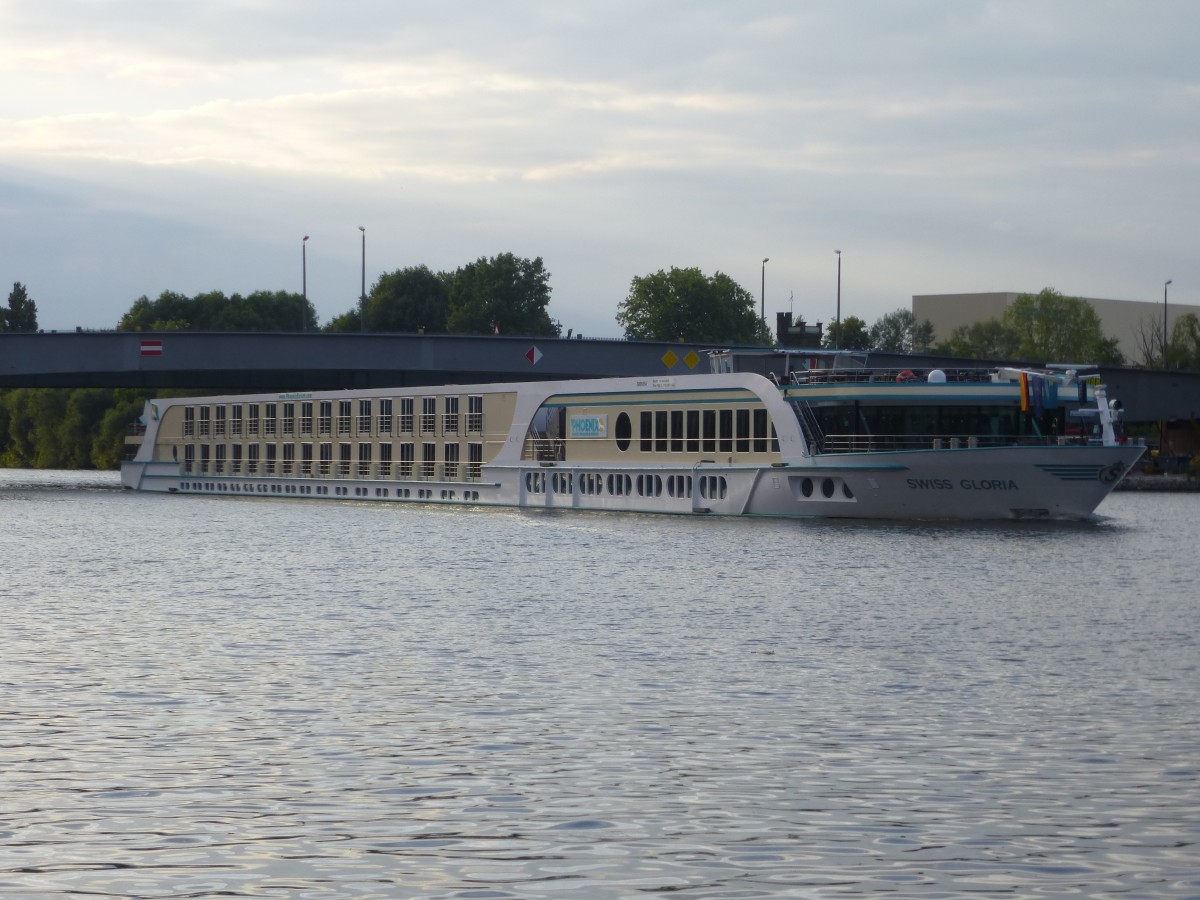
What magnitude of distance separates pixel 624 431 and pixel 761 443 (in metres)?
8.56

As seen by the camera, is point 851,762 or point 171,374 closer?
point 851,762

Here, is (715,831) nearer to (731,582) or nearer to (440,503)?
(731,582)

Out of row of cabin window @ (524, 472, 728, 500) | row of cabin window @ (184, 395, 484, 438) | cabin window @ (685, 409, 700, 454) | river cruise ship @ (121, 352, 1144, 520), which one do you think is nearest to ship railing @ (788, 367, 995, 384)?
river cruise ship @ (121, 352, 1144, 520)

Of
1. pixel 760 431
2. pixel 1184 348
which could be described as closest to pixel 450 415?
pixel 760 431

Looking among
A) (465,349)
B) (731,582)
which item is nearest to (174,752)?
(731,582)

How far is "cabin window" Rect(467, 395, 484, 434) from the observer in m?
79.1

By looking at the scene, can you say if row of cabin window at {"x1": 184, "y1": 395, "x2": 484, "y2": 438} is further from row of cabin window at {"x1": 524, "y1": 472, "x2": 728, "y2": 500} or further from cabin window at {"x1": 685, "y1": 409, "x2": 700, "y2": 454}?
cabin window at {"x1": 685, "y1": 409, "x2": 700, "y2": 454}

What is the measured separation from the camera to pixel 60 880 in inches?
464

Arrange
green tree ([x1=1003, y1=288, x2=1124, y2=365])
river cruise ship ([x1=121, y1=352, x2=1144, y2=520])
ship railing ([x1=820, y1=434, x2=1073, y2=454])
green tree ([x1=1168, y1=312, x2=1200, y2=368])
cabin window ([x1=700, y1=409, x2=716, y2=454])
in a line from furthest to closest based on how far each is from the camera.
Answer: green tree ([x1=1003, y1=288, x2=1124, y2=365]) < green tree ([x1=1168, y1=312, x2=1200, y2=368]) < cabin window ([x1=700, y1=409, x2=716, y2=454]) < river cruise ship ([x1=121, y1=352, x2=1144, y2=520]) < ship railing ([x1=820, y1=434, x2=1073, y2=454])

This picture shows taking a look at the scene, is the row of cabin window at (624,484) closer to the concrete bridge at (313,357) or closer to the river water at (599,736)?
the concrete bridge at (313,357)

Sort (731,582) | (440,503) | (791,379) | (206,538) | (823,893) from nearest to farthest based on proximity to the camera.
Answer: (823,893), (731,582), (206,538), (791,379), (440,503)

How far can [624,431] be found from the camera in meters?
70.2

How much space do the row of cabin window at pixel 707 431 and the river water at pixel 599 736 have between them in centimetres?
2525

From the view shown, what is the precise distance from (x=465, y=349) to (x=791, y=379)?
118 feet
